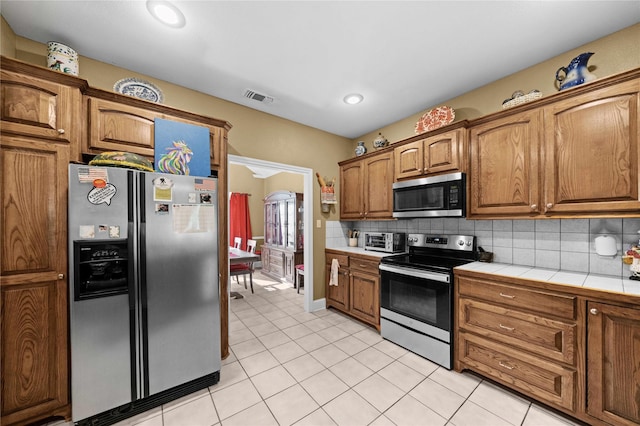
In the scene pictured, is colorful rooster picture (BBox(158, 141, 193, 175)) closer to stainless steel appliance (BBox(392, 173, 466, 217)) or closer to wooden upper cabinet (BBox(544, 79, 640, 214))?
stainless steel appliance (BBox(392, 173, 466, 217))

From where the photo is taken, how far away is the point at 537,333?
1686 millimetres

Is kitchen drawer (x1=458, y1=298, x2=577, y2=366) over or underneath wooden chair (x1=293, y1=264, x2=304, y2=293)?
over

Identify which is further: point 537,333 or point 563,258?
point 563,258

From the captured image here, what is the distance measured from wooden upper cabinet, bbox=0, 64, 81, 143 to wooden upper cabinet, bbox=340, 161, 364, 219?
112 inches

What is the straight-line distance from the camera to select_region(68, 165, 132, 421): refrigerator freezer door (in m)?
1.49

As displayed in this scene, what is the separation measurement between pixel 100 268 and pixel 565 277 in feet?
10.5

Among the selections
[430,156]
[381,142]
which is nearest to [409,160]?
[430,156]

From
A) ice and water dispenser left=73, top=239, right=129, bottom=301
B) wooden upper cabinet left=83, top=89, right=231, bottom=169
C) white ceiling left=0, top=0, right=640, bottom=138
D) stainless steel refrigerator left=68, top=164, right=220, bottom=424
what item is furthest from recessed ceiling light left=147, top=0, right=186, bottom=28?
ice and water dispenser left=73, top=239, right=129, bottom=301

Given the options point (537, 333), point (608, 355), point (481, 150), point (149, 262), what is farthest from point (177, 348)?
point (481, 150)

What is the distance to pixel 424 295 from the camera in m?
2.31

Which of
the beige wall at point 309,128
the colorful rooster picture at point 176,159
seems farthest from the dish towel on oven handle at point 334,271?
the colorful rooster picture at point 176,159

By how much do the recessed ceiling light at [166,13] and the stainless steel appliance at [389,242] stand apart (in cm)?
283

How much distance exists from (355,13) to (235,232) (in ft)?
18.5

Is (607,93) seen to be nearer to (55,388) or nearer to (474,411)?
(474,411)
